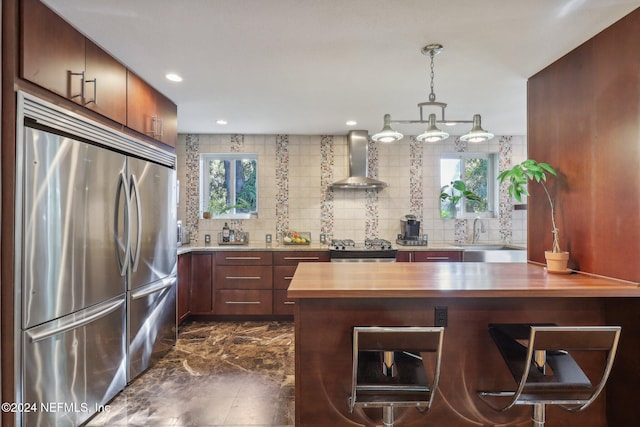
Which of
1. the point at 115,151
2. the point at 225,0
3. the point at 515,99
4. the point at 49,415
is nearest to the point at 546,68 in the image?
the point at 515,99

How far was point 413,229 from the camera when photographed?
14.4ft

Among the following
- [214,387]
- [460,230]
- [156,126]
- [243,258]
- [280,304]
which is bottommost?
[214,387]

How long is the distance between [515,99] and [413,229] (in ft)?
6.14

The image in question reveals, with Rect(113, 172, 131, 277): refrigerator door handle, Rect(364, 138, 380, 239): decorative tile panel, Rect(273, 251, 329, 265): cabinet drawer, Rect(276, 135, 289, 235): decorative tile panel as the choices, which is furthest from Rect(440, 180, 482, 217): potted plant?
Rect(113, 172, 131, 277): refrigerator door handle

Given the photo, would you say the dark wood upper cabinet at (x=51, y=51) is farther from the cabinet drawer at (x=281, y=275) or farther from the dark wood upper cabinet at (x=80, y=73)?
the cabinet drawer at (x=281, y=275)

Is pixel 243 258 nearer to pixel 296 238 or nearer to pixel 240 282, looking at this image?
pixel 240 282

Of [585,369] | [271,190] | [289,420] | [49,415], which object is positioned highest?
[271,190]

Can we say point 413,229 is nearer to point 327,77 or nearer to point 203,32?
point 327,77

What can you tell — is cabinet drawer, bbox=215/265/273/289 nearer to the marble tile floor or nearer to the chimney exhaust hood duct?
the marble tile floor

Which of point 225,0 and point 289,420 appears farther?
point 289,420

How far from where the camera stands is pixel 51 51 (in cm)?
175

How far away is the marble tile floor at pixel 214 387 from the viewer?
6.72 ft

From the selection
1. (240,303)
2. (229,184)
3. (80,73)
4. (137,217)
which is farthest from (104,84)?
(240,303)

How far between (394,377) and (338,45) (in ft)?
6.26
